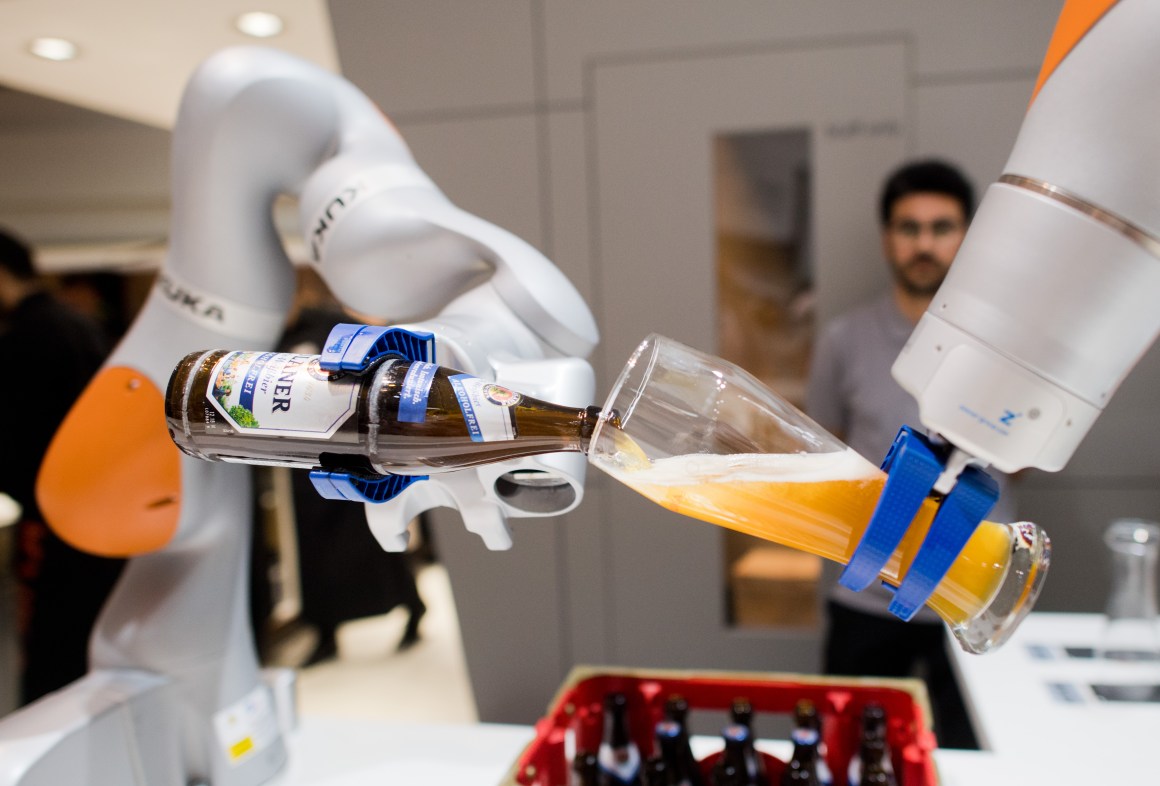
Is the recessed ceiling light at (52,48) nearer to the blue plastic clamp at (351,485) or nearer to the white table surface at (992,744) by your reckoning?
the white table surface at (992,744)

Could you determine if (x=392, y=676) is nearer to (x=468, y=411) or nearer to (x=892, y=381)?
Result: (x=892, y=381)

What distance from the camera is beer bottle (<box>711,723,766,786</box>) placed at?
104cm

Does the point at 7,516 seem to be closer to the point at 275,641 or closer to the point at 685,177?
the point at 275,641

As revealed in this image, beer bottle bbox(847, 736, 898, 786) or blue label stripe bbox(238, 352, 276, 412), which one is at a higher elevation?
blue label stripe bbox(238, 352, 276, 412)

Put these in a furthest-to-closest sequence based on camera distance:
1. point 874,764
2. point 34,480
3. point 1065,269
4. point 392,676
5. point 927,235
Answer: point 392,676, point 34,480, point 927,235, point 874,764, point 1065,269

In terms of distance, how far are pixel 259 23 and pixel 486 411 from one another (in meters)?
2.29

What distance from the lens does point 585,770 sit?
41.1 inches

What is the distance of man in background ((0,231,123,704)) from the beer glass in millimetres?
1936

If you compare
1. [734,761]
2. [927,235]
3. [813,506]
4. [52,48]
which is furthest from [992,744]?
[52,48]

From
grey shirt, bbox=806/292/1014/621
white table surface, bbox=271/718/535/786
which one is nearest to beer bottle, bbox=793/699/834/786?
white table surface, bbox=271/718/535/786

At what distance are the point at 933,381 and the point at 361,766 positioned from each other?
97 cm

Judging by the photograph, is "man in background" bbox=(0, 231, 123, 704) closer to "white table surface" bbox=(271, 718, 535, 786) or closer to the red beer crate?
"white table surface" bbox=(271, 718, 535, 786)

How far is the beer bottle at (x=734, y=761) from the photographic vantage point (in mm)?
1042

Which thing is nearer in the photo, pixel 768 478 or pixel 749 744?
pixel 768 478
